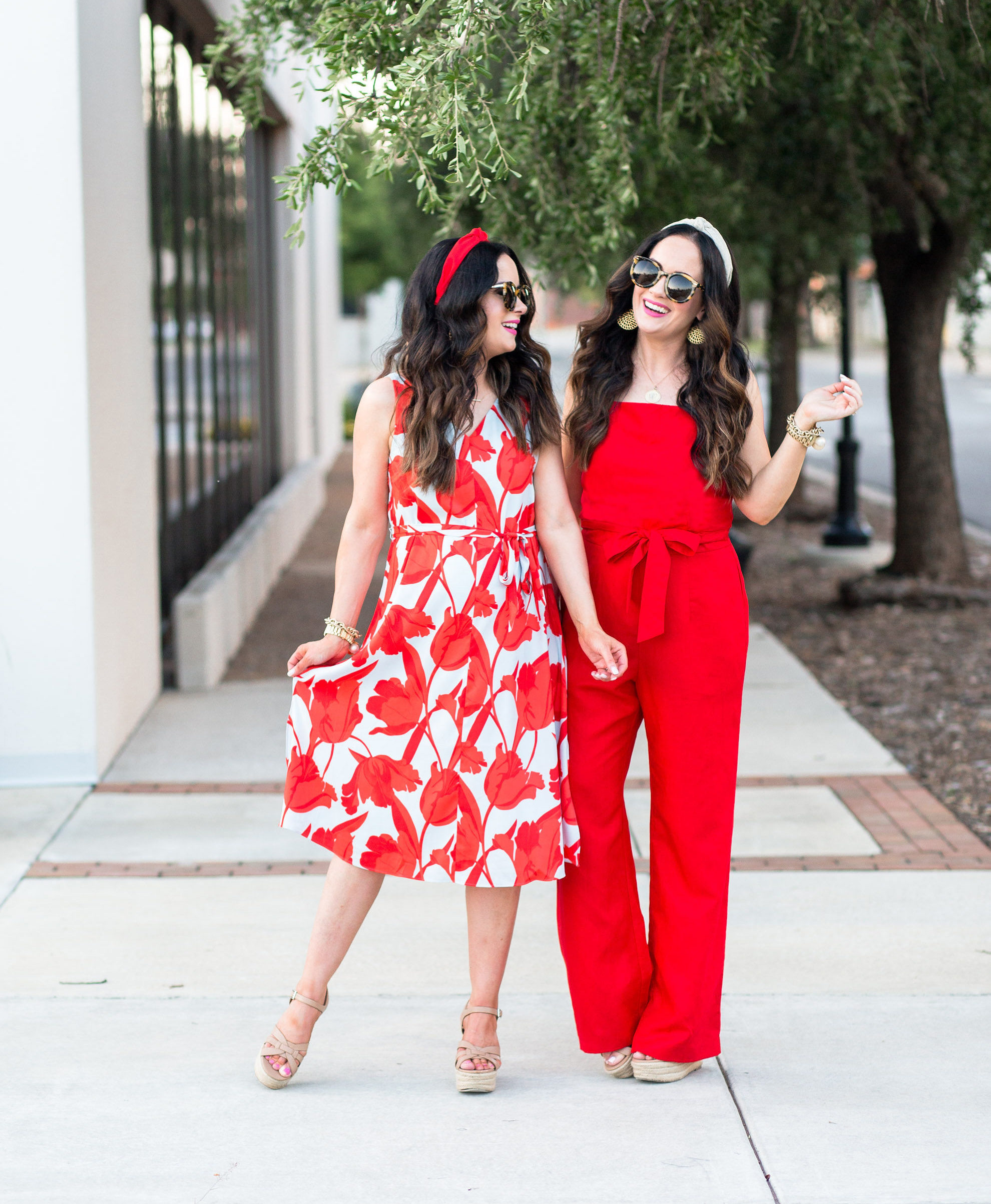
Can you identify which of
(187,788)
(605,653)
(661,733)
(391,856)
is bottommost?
(187,788)

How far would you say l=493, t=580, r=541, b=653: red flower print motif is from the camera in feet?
11.2

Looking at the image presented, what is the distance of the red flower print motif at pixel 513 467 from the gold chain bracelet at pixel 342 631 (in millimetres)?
493

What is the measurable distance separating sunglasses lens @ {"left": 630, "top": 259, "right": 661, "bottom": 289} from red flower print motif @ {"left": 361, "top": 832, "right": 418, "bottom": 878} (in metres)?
1.38

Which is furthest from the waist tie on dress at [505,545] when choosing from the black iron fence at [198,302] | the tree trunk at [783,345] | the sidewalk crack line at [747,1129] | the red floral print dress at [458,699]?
the tree trunk at [783,345]

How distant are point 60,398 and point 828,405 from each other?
11.9ft

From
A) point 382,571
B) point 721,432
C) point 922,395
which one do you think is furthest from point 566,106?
point 382,571

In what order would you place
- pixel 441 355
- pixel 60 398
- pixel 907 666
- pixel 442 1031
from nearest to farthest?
1. pixel 441 355
2. pixel 442 1031
3. pixel 60 398
4. pixel 907 666

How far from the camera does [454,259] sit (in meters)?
3.36

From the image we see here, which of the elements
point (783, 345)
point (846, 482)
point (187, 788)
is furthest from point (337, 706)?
point (783, 345)

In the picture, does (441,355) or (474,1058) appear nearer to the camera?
(441,355)

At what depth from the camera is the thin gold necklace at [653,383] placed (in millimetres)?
3514

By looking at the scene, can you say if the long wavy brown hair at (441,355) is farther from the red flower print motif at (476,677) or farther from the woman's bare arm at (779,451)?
the woman's bare arm at (779,451)

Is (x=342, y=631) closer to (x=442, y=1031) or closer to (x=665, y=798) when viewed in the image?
(x=665, y=798)

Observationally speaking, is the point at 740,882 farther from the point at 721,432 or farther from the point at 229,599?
the point at 229,599
